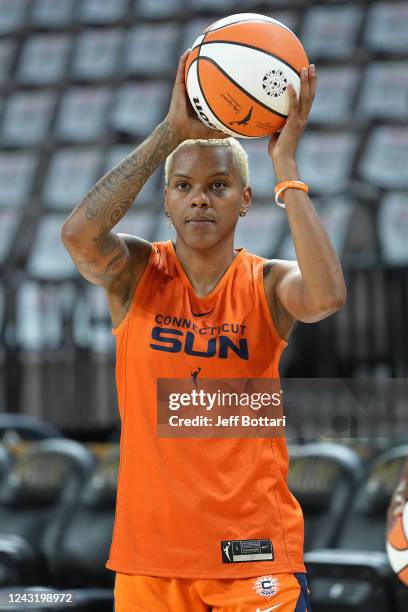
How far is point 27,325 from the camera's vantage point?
24.7 ft

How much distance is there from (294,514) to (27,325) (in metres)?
5.21

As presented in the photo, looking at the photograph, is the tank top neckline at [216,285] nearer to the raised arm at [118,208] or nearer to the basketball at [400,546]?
the raised arm at [118,208]

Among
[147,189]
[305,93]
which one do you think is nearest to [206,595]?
[305,93]

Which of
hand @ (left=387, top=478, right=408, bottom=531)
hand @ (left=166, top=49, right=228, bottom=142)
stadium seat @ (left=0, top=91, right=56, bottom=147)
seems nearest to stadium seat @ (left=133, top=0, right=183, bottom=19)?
stadium seat @ (left=0, top=91, right=56, bottom=147)

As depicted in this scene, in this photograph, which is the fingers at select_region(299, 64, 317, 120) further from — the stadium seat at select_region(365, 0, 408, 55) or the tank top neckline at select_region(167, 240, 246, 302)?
the stadium seat at select_region(365, 0, 408, 55)

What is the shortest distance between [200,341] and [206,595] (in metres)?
0.61

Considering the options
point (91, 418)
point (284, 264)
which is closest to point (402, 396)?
point (91, 418)

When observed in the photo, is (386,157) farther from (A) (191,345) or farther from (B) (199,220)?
(A) (191,345)

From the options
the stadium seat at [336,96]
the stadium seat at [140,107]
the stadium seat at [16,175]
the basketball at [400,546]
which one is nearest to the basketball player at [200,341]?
the basketball at [400,546]

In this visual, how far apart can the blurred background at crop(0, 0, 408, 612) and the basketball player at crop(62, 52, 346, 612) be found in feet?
6.80

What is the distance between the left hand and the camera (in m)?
2.50

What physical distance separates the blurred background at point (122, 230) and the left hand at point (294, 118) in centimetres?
232

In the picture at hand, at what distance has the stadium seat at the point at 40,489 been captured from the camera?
523cm

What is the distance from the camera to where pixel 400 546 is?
123 inches
